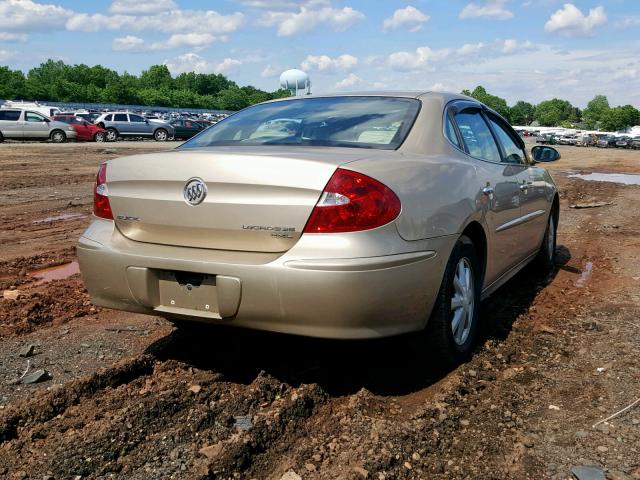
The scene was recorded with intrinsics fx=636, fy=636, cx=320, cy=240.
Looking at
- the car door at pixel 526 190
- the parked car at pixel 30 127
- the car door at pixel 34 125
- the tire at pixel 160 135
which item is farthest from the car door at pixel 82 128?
the car door at pixel 526 190

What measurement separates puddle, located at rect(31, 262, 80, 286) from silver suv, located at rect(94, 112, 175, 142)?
97.9ft

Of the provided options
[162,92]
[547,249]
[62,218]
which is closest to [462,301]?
[547,249]

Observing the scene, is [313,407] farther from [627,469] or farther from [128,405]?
[627,469]

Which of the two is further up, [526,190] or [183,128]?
[526,190]

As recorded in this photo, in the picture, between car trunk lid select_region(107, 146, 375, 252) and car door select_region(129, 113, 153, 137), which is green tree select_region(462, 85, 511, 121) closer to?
car door select_region(129, 113, 153, 137)

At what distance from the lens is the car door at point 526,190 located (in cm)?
484

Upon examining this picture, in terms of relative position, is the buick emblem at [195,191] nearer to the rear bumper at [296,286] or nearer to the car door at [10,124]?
the rear bumper at [296,286]

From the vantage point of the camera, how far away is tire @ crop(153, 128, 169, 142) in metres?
36.4

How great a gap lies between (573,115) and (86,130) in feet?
602

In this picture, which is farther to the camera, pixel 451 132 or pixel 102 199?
pixel 451 132

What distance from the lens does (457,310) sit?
3621mm

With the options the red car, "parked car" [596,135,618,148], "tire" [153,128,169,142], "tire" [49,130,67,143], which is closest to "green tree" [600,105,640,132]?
"parked car" [596,135,618,148]

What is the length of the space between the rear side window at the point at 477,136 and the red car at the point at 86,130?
3098 centimetres

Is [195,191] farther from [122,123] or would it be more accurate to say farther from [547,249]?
[122,123]
